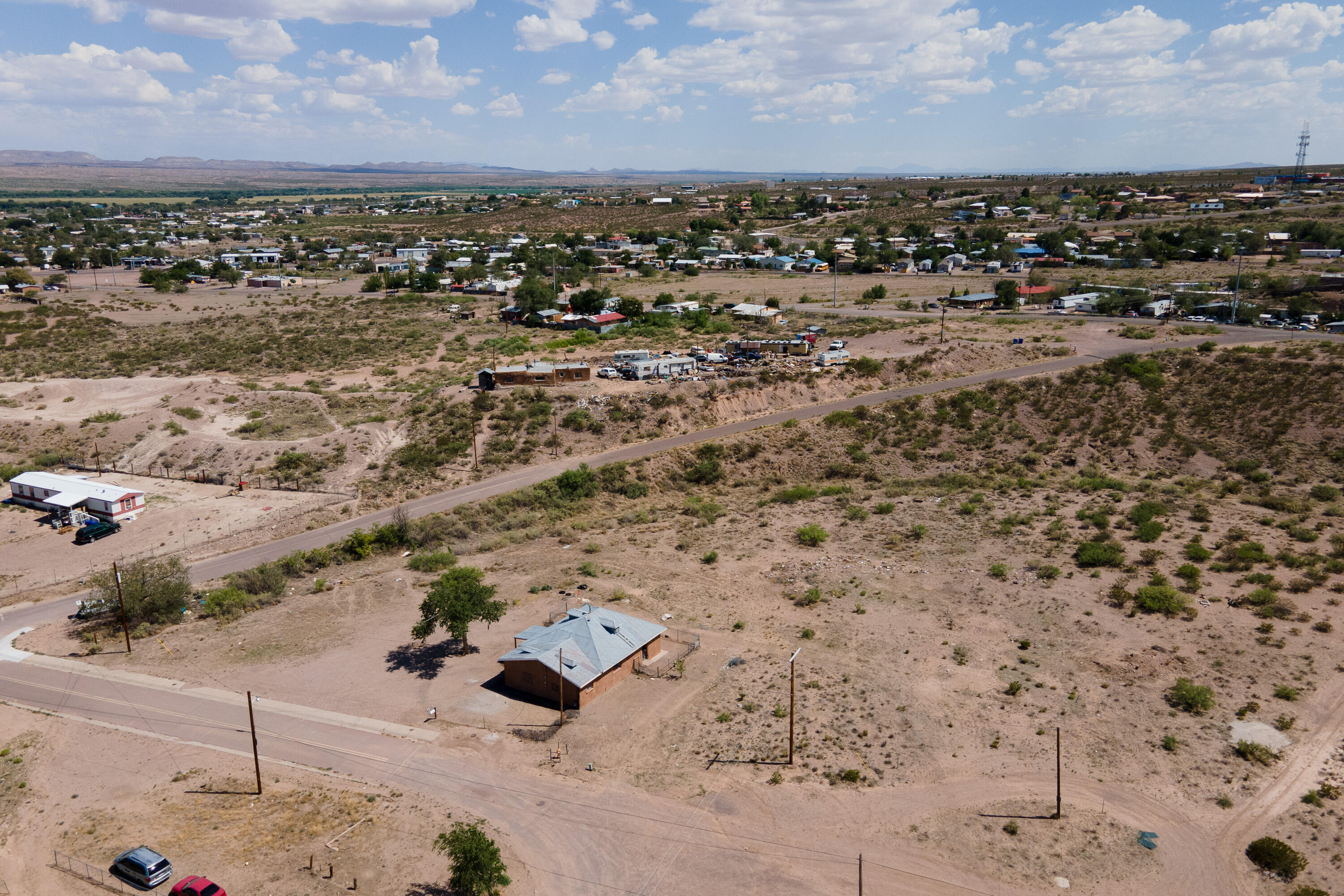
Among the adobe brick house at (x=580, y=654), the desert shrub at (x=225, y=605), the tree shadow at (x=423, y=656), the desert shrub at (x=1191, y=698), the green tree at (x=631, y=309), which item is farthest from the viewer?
the green tree at (x=631, y=309)

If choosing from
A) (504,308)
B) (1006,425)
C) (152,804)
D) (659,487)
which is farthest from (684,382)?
(152,804)

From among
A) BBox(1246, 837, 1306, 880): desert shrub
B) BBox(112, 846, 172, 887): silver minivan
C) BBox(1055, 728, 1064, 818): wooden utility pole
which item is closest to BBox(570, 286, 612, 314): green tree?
BBox(1055, 728, 1064, 818): wooden utility pole

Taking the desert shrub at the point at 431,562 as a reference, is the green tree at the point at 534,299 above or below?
above

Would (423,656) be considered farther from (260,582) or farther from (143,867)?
(143,867)

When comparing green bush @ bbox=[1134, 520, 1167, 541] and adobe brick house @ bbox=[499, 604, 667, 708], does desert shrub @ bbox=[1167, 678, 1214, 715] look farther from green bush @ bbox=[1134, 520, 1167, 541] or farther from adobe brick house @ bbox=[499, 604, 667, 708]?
adobe brick house @ bbox=[499, 604, 667, 708]

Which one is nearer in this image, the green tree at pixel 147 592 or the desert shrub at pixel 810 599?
the green tree at pixel 147 592

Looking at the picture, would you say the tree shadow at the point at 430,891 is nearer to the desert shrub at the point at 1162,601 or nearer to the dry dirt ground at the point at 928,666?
the dry dirt ground at the point at 928,666

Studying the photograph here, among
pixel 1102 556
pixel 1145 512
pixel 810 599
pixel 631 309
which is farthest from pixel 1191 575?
pixel 631 309

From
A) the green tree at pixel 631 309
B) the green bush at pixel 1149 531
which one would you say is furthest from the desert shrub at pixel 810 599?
the green tree at pixel 631 309
